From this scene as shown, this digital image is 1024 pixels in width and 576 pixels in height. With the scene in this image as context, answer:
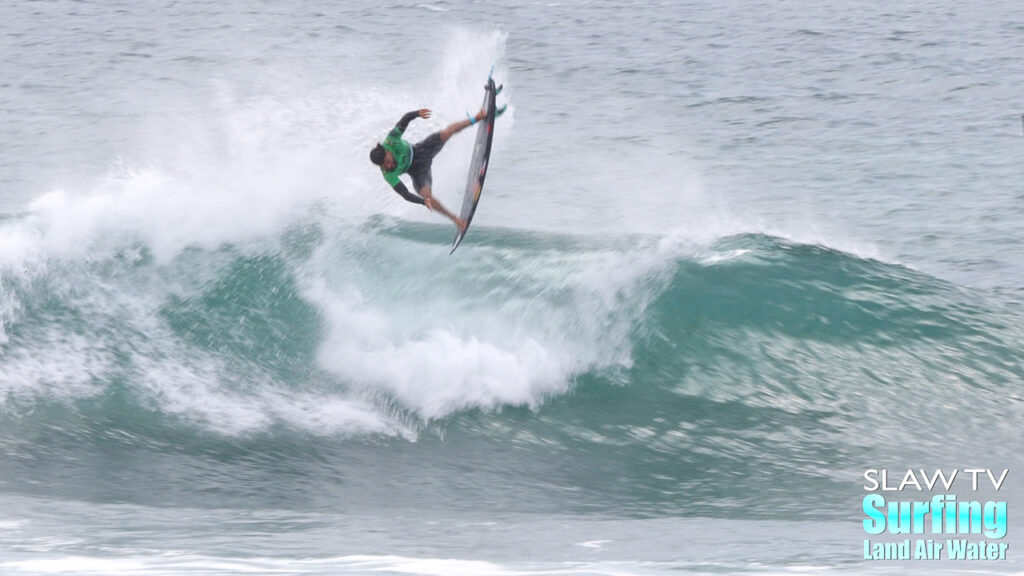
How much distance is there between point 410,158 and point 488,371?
2069 mm

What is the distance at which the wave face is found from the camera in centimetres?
897

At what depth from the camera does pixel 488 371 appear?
10.3 m

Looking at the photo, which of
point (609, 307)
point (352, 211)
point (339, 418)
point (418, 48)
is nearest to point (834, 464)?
point (609, 307)

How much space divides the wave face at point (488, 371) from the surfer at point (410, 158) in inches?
67.1

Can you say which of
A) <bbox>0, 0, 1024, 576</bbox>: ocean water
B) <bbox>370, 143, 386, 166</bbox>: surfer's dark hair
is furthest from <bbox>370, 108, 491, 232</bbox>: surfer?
<bbox>0, 0, 1024, 576</bbox>: ocean water

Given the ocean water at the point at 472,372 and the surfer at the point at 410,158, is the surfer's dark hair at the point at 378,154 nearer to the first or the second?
the surfer at the point at 410,158

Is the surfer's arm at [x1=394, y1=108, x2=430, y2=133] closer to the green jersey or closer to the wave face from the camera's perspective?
the green jersey

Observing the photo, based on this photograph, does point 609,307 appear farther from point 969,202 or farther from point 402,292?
point 969,202

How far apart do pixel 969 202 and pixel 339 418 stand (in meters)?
12.5

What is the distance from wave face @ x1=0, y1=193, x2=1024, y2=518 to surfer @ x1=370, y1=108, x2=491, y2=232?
170cm

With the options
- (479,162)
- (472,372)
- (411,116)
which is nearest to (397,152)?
(411,116)

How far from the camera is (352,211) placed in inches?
518

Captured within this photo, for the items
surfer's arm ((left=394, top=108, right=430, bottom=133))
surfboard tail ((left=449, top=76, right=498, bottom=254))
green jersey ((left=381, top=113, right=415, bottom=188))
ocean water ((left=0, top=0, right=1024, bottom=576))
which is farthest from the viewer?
surfboard tail ((left=449, top=76, right=498, bottom=254))

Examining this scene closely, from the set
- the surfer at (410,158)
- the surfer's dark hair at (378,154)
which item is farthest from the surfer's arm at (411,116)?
the surfer's dark hair at (378,154)
